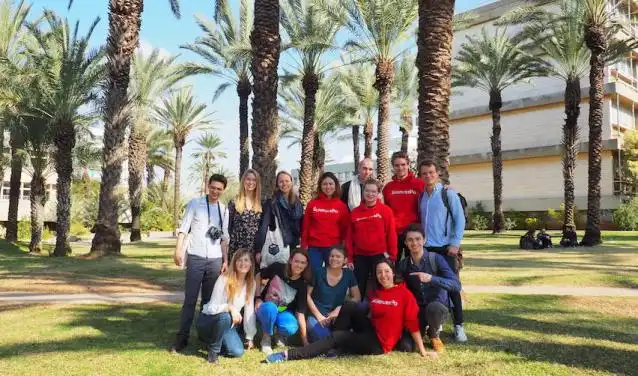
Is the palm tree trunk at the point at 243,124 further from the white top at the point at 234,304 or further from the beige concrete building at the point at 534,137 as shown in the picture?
the white top at the point at 234,304

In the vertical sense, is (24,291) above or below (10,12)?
below

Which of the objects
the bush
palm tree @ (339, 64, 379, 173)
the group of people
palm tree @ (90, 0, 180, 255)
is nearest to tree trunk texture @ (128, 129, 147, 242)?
palm tree @ (90, 0, 180, 255)

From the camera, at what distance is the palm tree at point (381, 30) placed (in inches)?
889

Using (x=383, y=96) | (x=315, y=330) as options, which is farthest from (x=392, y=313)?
(x=383, y=96)

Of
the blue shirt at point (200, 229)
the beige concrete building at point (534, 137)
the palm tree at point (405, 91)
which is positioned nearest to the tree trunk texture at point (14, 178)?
the blue shirt at point (200, 229)

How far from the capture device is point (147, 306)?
773cm

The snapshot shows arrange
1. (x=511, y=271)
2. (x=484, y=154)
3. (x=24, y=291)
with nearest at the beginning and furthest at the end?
(x=24, y=291)
(x=511, y=271)
(x=484, y=154)

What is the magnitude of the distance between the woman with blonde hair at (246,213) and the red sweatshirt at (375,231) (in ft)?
3.76

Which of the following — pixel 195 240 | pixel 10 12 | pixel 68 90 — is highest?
pixel 10 12

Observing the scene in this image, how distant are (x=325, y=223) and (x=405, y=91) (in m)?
29.2

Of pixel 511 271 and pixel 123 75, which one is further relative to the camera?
pixel 123 75

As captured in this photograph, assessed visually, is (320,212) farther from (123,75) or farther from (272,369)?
(123,75)

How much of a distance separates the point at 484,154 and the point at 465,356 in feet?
144

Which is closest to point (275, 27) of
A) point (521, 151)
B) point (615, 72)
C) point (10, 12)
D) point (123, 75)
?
point (123, 75)
